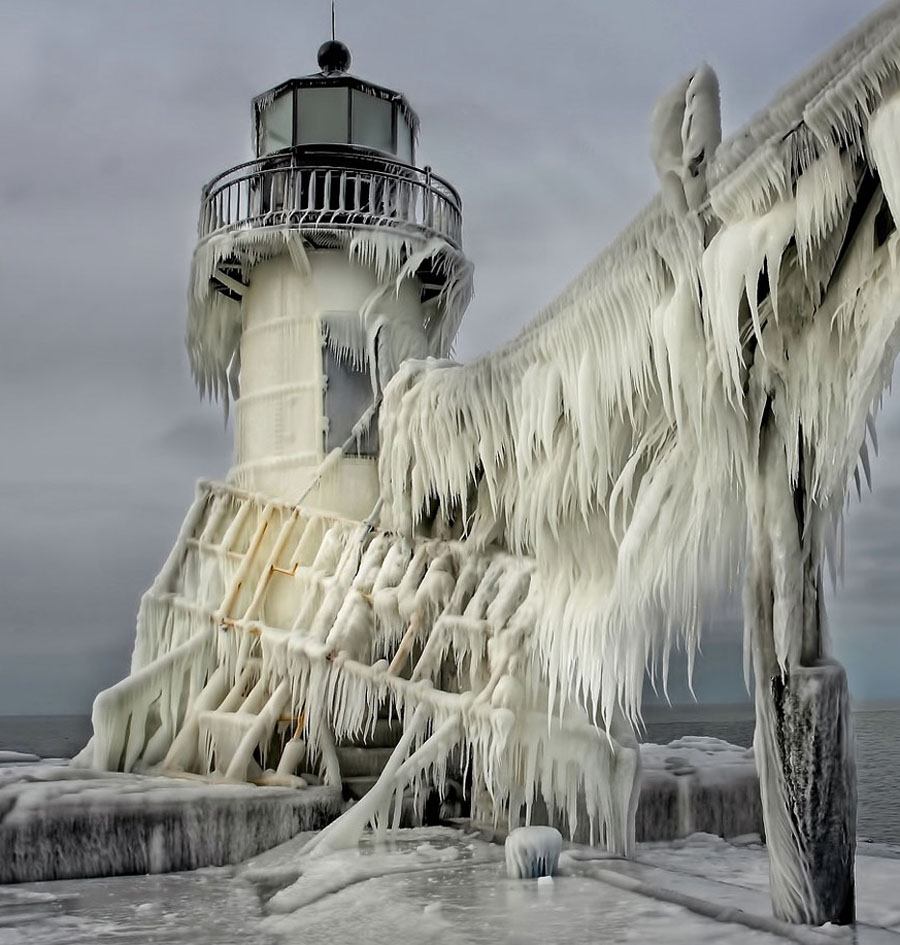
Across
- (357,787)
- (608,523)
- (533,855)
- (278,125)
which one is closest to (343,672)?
(357,787)

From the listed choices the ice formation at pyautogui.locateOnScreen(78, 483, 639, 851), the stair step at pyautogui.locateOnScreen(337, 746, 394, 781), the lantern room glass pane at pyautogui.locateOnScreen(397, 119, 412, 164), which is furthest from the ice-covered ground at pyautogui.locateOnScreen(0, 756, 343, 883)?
the lantern room glass pane at pyautogui.locateOnScreen(397, 119, 412, 164)

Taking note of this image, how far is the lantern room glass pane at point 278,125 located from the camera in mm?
16109

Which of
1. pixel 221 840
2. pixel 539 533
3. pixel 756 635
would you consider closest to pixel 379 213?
pixel 539 533

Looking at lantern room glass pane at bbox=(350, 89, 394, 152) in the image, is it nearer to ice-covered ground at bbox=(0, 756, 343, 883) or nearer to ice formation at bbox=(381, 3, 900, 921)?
ice formation at bbox=(381, 3, 900, 921)

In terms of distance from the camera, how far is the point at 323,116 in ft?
52.7

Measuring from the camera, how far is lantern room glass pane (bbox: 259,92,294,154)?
16.1 m

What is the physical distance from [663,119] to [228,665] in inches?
369

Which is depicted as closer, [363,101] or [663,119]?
[663,119]

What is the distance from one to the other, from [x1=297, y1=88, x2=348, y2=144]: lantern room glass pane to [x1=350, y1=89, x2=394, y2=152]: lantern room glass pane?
0.60 ft

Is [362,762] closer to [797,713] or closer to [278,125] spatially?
[797,713]

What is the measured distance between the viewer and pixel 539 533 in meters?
9.09

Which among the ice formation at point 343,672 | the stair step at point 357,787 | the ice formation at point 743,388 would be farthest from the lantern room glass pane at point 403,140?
the stair step at point 357,787

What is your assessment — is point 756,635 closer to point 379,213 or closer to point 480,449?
point 480,449

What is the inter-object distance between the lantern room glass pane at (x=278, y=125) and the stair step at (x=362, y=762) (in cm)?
884
